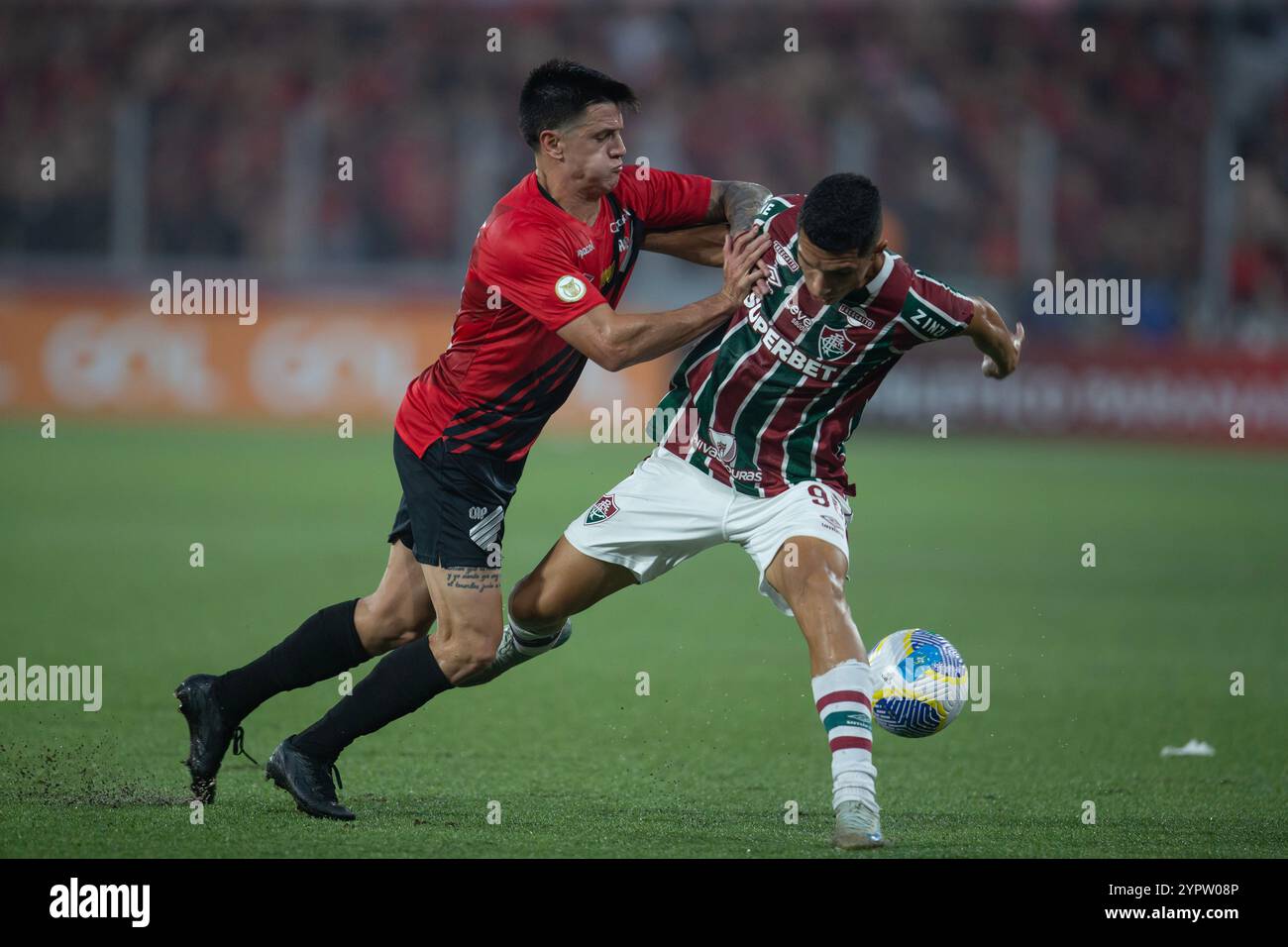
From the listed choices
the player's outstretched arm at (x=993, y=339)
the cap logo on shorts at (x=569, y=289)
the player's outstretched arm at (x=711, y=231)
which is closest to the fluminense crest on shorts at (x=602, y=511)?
the cap logo on shorts at (x=569, y=289)

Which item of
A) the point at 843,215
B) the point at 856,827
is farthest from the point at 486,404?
the point at 856,827

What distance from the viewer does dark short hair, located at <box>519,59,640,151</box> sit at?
559 centimetres

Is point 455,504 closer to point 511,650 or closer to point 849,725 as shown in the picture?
point 511,650

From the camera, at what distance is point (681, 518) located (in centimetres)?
587

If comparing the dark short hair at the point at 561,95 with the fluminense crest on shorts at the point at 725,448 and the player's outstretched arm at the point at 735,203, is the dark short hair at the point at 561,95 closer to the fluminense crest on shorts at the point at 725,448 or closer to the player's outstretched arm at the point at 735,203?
the player's outstretched arm at the point at 735,203

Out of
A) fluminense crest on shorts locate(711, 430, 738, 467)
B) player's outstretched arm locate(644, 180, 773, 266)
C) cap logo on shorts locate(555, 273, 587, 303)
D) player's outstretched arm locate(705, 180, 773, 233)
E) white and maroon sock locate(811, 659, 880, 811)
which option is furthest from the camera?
player's outstretched arm locate(644, 180, 773, 266)

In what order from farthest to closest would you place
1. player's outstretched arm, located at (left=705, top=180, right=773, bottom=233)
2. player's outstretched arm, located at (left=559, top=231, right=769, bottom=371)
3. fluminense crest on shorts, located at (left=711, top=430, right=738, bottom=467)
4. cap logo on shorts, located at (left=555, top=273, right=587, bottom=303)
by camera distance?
1. player's outstretched arm, located at (left=705, top=180, right=773, bottom=233)
2. fluminense crest on shorts, located at (left=711, top=430, right=738, bottom=467)
3. cap logo on shorts, located at (left=555, top=273, right=587, bottom=303)
4. player's outstretched arm, located at (left=559, top=231, right=769, bottom=371)

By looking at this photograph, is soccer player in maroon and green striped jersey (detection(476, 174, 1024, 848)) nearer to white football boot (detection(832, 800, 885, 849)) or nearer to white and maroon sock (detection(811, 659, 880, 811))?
white and maroon sock (detection(811, 659, 880, 811))

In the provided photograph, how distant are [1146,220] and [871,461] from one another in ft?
20.2

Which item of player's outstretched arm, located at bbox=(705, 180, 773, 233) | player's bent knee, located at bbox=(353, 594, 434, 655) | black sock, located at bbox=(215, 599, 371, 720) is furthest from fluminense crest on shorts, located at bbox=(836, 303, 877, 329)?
black sock, located at bbox=(215, 599, 371, 720)

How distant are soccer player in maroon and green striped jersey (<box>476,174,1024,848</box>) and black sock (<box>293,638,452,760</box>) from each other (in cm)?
49

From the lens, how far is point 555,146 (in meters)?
5.62

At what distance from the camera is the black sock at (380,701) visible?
18.2 feet
